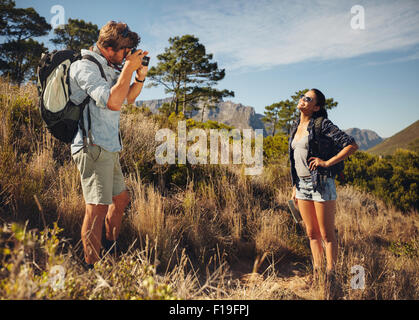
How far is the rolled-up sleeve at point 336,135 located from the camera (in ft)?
7.59

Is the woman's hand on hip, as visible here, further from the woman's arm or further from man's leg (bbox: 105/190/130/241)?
man's leg (bbox: 105/190/130/241)

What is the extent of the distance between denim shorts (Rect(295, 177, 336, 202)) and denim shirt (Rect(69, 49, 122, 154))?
6.04ft

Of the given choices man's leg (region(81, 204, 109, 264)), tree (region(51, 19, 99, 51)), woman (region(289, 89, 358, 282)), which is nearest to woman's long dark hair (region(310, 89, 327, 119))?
woman (region(289, 89, 358, 282))

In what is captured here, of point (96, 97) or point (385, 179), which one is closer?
point (96, 97)

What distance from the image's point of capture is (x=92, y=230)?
1.92 m

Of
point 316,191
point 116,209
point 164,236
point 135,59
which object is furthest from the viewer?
point 164,236

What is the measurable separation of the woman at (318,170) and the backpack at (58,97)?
1.99 m

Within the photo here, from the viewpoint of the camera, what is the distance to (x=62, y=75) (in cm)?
177

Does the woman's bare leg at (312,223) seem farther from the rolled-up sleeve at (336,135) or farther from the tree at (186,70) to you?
the tree at (186,70)

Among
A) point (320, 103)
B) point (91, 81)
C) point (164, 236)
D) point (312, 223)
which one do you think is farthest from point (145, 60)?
point (312, 223)

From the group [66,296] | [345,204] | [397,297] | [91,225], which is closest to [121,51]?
[91,225]

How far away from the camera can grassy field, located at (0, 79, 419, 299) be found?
1.70 meters

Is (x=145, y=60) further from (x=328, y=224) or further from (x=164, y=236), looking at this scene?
(x=328, y=224)

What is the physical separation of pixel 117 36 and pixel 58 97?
2.14 ft
